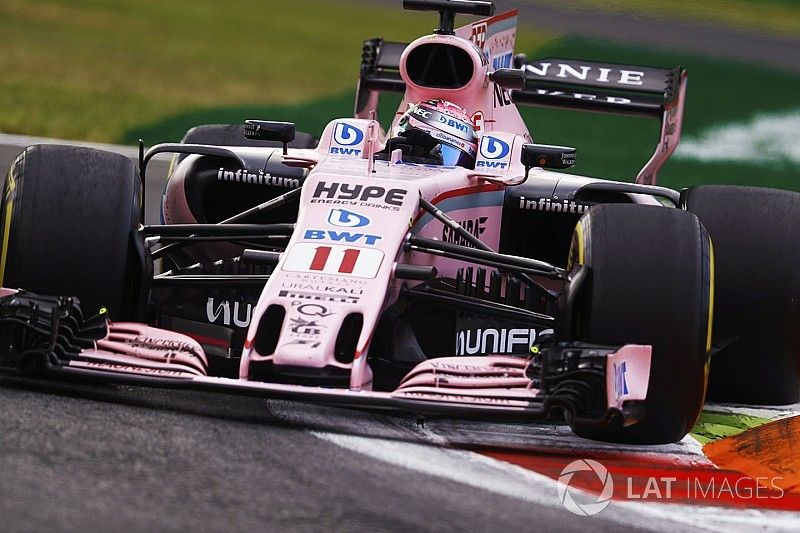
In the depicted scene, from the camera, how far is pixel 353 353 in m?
6.38

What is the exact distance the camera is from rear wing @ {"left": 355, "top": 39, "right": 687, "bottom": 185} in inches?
388

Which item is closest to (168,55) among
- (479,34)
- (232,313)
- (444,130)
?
(479,34)

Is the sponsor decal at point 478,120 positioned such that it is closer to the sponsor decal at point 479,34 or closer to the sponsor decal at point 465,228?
the sponsor decal at point 479,34

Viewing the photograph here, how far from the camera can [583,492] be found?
17.8 ft

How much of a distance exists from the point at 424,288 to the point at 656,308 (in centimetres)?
120

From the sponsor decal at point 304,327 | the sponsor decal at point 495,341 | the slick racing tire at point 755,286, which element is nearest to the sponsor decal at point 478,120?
the slick racing tire at point 755,286

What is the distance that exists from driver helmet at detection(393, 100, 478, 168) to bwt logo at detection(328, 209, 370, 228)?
4.32 ft

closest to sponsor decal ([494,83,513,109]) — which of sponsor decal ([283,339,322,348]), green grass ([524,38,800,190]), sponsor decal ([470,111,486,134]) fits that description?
sponsor decal ([470,111,486,134])

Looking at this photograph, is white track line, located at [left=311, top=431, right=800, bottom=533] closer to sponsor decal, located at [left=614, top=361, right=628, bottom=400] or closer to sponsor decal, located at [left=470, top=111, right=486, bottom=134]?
sponsor decal, located at [left=614, top=361, right=628, bottom=400]

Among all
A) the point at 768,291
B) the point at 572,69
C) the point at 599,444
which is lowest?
the point at 599,444

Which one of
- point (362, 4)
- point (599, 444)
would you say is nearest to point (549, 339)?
point (599, 444)

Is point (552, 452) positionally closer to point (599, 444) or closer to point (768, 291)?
point (599, 444)

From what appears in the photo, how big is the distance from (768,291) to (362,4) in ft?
37.3

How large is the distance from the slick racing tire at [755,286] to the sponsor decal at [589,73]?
106 inches
